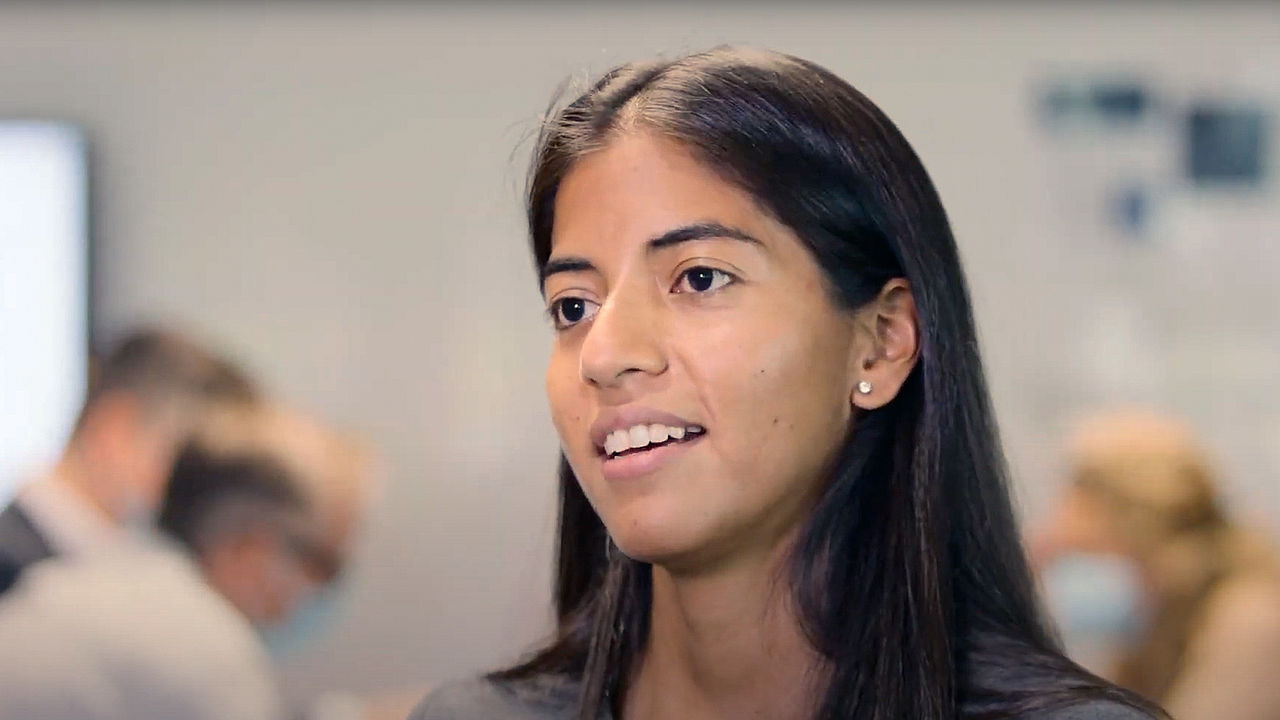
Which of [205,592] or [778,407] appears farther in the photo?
[205,592]

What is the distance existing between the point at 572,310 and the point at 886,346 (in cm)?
22

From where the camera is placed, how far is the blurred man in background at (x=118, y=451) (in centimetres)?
163

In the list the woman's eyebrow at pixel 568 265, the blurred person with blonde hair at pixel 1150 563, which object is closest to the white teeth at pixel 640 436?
the woman's eyebrow at pixel 568 265

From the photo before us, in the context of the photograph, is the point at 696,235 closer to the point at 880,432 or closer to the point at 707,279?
the point at 707,279

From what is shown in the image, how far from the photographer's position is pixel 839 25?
1.93 m

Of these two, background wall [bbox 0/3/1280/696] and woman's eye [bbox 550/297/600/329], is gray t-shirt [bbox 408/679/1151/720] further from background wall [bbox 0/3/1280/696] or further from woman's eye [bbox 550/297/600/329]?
background wall [bbox 0/3/1280/696]

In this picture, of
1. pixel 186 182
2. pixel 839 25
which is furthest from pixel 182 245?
pixel 839 25

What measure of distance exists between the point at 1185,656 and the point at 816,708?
4.15 ft

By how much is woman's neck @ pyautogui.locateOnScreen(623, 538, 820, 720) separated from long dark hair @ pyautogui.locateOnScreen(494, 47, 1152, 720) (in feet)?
0.06

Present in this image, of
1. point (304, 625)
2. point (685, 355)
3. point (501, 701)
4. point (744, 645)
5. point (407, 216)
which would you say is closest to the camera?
point (685, 355)

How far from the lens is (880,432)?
3.59ft

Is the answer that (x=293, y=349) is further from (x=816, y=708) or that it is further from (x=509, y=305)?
(x=816, y=708)

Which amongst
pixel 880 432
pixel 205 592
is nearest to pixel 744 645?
pixel 880 432

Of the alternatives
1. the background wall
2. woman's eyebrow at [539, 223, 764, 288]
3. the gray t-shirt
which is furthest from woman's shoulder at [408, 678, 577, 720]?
the background wall
